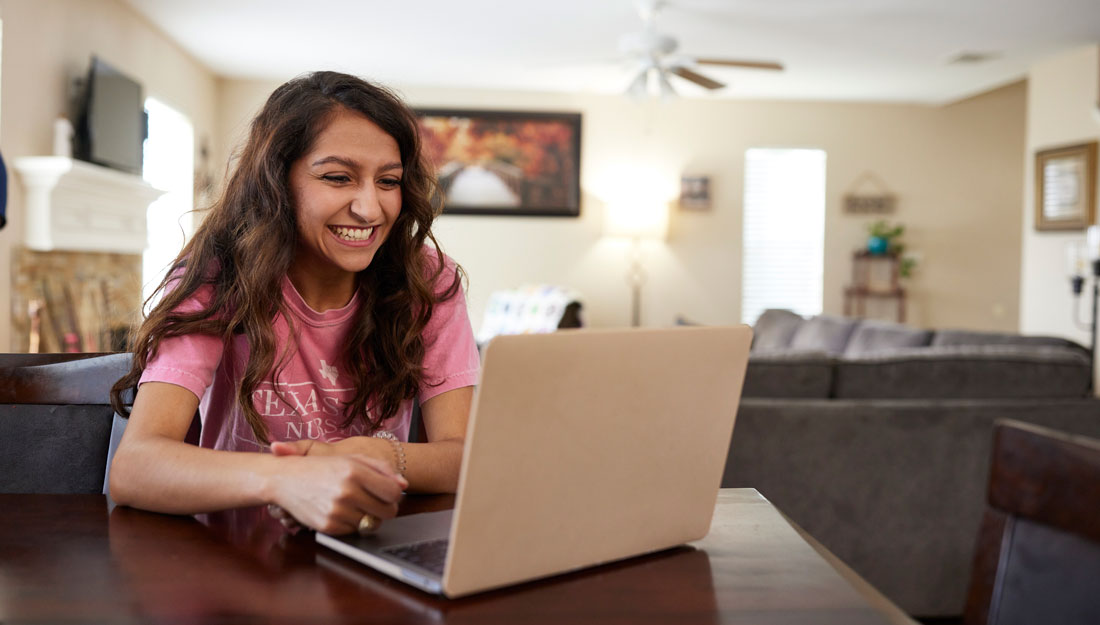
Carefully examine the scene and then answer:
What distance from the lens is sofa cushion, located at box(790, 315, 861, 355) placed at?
16.0 ft

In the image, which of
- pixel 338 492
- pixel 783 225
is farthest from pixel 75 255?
pixel 783 225

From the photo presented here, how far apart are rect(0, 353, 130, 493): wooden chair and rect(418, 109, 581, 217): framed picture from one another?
603 cm

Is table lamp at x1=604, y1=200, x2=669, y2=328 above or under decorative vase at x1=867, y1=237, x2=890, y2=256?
above

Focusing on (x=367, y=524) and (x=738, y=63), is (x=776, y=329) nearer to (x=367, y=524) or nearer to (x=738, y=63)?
(x=738, y=63)

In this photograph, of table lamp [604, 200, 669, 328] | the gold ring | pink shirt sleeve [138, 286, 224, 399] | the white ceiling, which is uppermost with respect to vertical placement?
the white ceiling

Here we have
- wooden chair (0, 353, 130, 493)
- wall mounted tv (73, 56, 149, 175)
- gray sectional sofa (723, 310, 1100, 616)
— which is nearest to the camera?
wooden chair (0, 353, 130, 493)

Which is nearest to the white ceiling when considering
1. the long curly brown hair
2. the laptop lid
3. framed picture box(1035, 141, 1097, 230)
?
framed picture box(1035, 141, 1097, 230)

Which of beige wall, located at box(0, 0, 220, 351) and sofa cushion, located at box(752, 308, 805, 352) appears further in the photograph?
sofa cushion, located at box(752, 308, 805, 352)

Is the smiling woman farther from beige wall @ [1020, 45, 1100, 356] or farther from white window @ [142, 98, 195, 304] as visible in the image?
beige wall @ [1020, 45, 1100, 356]

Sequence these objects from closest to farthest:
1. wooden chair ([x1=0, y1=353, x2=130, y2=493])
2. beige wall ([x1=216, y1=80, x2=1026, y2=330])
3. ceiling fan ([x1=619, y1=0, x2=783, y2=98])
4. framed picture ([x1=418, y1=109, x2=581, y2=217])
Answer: wooden chair ([x1=0, y1=353, x2=130, y2=493]), ceiling fan ([x1=619, y1=0, x2=783, y2=98]), framed picture ([x1=418, y1=109, x2=581, y2=217]), beige wall ([x1=216, y1=80, x2=1026, y2=330])

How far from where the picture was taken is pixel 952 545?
2.76m

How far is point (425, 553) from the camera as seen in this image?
31.5 inches

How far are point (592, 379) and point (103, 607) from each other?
1.29ft

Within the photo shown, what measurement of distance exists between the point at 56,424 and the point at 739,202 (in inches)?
266
